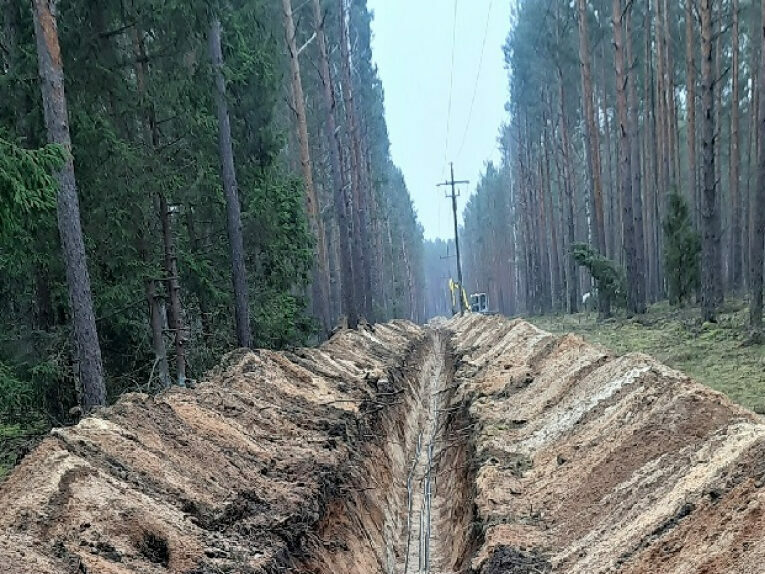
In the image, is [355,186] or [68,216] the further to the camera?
[355,186]

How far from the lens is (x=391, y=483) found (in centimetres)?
985

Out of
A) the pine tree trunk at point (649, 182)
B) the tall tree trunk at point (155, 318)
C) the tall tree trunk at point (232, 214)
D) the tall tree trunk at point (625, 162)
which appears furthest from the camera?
the pine tree trunk at point (649, 182)

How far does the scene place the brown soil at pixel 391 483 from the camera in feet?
15.1

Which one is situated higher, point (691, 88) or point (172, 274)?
point (691, 88)

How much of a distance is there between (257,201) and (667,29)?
53.1 feet

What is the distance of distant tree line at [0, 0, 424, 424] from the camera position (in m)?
8.48

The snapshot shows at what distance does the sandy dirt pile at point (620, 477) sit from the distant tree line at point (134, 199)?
17.2 feet

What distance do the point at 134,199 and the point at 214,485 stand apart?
650 cm

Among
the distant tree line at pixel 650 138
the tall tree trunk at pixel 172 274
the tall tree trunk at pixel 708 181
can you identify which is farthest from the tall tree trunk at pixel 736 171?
the tall tree trunk at pixel 172 274

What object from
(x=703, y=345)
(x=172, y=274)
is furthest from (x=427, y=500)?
(x=172, y=274)

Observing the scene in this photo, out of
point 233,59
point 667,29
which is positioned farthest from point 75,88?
point 667,29

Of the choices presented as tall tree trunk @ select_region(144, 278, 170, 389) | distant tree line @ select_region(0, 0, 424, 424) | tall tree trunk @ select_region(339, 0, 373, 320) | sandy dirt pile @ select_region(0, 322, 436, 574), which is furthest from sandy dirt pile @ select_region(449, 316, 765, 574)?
tall tree trunk @ select_region(339, 0, 373, 320)

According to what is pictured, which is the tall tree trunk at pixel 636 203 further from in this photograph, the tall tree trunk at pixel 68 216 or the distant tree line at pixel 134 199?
the tall tree trunk at pixel 68 216

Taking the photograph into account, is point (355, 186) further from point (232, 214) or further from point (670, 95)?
point (232, 214)
